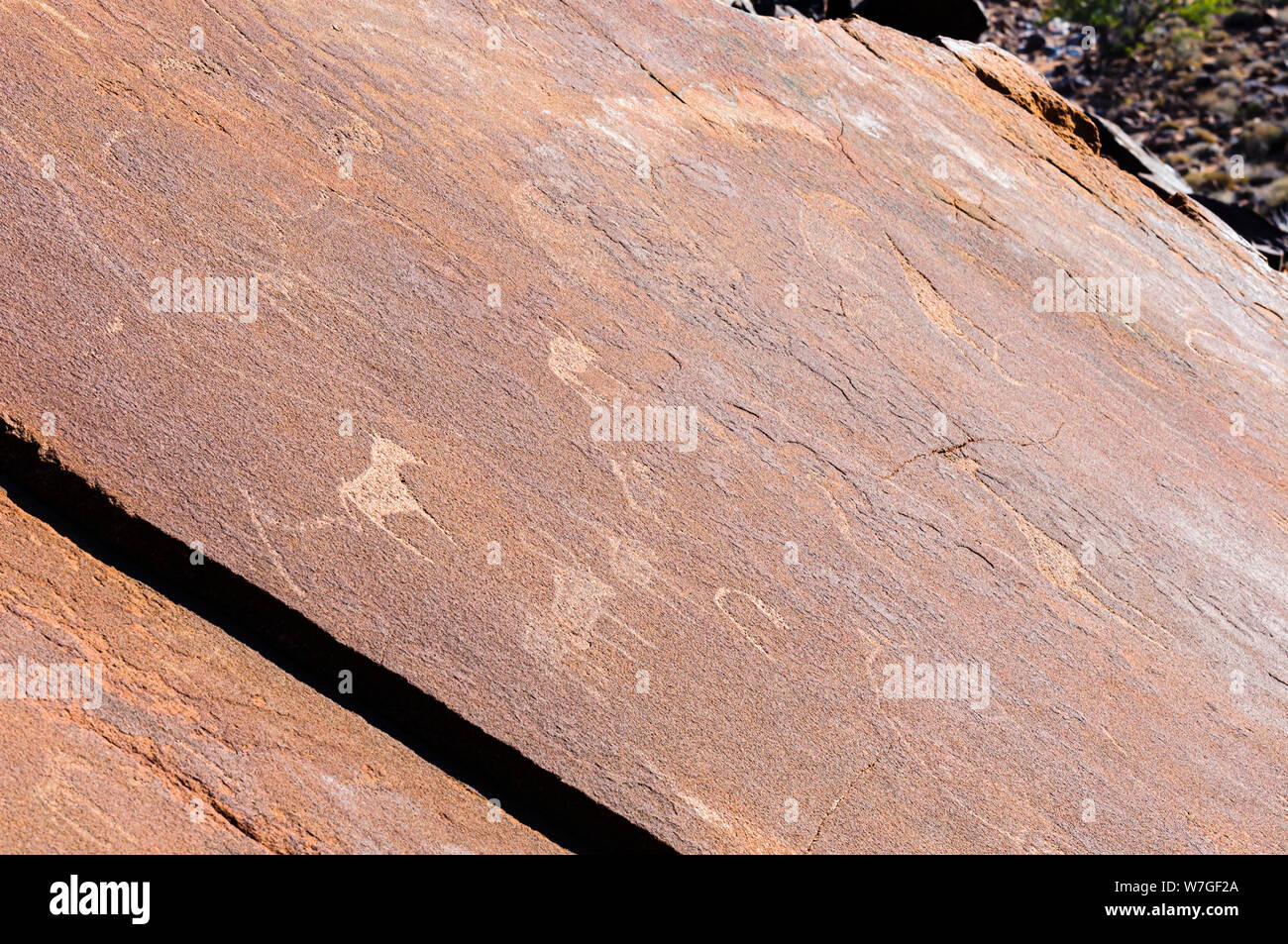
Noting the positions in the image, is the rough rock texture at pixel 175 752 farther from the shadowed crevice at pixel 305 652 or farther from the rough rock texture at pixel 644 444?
the rough rock texture at pixel 644 444

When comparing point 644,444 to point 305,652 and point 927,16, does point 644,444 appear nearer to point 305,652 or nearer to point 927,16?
point 305,652

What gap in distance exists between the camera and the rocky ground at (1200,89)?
12438mm

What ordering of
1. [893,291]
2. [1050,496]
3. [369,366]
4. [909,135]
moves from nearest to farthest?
[369,366], [1050,496], [893,291], [909,135]

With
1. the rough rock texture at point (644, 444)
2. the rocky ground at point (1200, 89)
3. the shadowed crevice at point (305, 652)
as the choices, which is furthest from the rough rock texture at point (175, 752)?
the rocky ground at point (1200, 89)

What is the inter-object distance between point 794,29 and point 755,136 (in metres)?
1.13

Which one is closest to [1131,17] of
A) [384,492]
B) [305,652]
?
[384,492]

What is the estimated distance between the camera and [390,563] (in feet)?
9.46

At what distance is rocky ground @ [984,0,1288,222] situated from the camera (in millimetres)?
12438

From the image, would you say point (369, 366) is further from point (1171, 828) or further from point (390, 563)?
point (1171, 828)

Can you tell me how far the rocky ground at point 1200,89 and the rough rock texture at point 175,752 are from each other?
1212 centimetres

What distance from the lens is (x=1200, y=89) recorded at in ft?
46.5

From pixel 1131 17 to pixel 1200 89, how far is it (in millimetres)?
2045

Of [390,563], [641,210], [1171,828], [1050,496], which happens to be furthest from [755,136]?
[1171,828]
